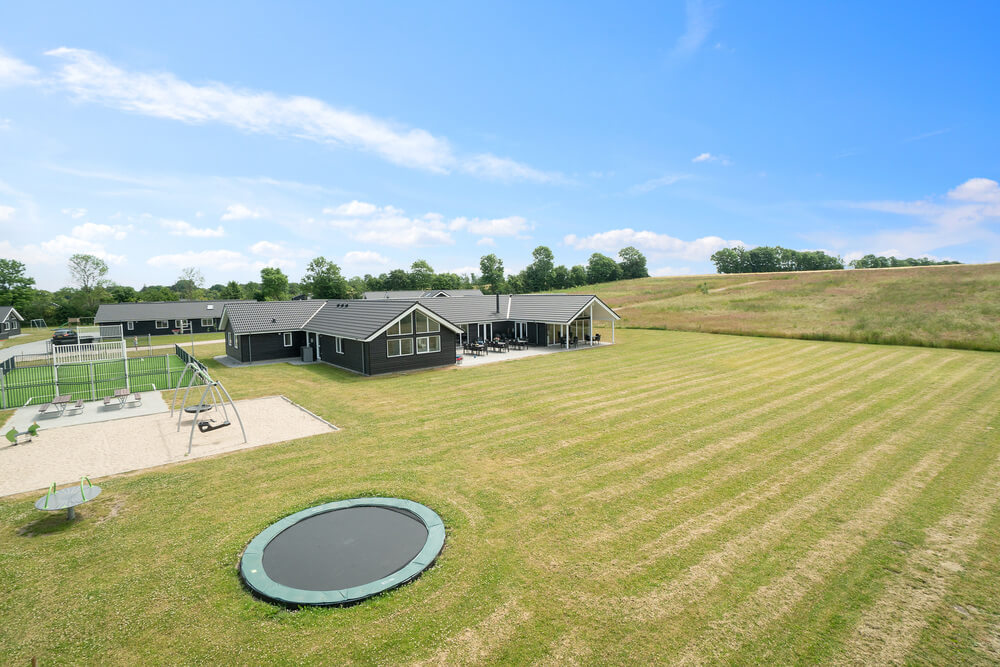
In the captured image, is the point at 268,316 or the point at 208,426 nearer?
the point at 208,426

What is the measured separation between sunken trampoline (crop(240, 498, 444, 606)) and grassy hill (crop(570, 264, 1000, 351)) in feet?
119

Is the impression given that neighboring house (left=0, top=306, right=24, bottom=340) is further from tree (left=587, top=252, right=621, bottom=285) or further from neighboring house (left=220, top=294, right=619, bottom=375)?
tree (left=587, top=252, right=621, bottom=285)

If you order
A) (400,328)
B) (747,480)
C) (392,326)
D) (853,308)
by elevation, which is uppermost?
(392,326)

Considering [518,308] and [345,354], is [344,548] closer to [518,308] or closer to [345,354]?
[345,354]

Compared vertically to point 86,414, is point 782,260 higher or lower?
higher

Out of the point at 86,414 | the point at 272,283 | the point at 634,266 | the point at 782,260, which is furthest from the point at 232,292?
the point at 782,260

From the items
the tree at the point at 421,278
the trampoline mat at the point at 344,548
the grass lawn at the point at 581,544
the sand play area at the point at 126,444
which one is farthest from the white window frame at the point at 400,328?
the tree at the point at 421,278

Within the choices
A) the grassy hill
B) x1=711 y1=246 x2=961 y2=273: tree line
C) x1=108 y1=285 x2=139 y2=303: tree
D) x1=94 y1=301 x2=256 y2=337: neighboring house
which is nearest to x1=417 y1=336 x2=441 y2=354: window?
the grassy hill

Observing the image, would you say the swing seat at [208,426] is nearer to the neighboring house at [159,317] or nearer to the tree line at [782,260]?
the neighboring house at [159,317]

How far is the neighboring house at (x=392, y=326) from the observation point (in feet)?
74.6

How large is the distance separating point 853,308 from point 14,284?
380ft

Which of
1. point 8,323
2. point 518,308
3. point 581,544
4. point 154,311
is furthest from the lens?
point 8,323

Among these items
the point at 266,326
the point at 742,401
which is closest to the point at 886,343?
the point at 742,401

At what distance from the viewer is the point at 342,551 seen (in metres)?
7.12
